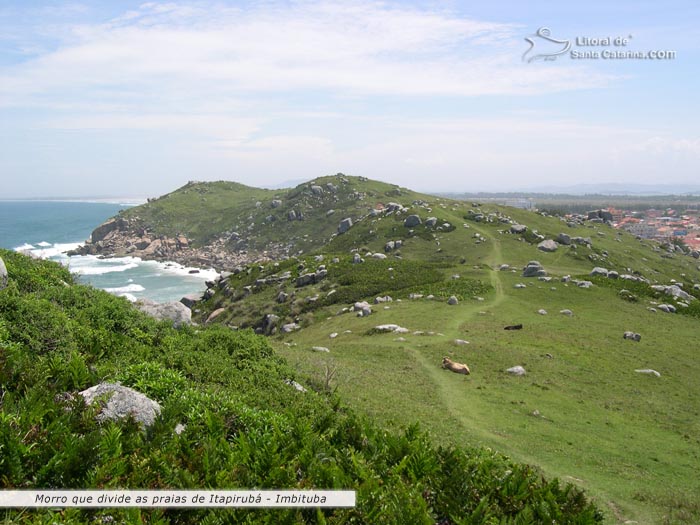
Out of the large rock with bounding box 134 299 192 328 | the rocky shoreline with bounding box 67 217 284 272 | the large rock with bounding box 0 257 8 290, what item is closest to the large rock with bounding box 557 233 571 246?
the large rock with bounding box 134 299 192 328

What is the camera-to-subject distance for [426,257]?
88.3 m

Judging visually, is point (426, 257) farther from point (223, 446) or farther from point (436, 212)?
point (223, 446)

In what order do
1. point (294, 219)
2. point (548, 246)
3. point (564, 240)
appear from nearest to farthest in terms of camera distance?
1. point (548, 246)
2. point (564, 240)
3. point (294, 219)

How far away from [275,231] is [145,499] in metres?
164

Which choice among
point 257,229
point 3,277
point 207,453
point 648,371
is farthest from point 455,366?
point 257,229

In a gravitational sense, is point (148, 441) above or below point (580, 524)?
above

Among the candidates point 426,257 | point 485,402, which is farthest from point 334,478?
point 426,257

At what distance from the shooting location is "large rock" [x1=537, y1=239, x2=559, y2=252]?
84.3 meters

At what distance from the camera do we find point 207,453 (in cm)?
894

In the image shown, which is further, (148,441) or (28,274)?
(28,274)

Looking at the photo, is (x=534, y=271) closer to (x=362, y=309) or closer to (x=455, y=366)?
(x=362, y=309)

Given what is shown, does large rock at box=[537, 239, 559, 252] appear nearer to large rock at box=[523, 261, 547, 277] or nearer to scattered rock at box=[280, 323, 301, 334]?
large rock at box=[523, 261, 547, 277]

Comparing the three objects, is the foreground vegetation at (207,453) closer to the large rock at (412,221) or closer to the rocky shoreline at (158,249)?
the large rock at (412,221)

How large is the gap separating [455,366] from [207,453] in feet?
81.0
